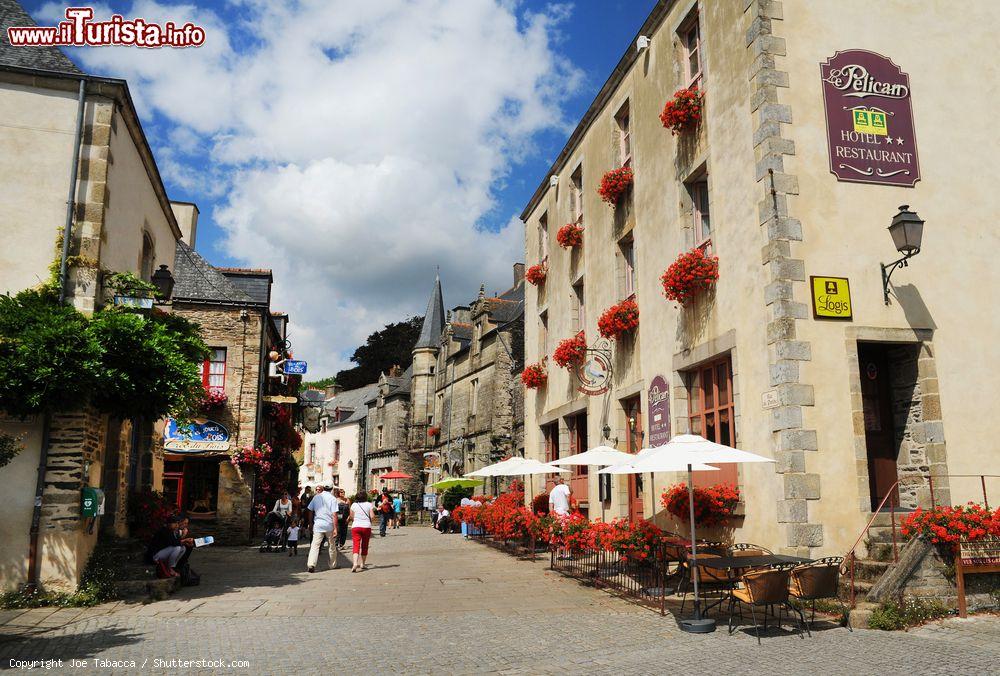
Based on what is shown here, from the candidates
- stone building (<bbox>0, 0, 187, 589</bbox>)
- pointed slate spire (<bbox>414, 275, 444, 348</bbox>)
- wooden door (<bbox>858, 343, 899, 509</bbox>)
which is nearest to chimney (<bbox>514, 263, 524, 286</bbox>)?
pointed slate spire (<bbox>414, 275, 444, 348</bbox>)

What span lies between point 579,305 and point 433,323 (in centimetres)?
3079

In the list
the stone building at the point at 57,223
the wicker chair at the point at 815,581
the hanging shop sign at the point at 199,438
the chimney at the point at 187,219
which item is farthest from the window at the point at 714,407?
the chimney at the point at 187,219

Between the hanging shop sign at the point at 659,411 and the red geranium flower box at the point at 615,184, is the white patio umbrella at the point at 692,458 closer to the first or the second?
the hanging shop sign at the point at 659,411

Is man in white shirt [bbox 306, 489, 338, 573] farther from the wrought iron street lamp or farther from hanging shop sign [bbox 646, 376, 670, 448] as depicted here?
the wrought iron street lamp

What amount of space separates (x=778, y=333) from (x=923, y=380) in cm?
208

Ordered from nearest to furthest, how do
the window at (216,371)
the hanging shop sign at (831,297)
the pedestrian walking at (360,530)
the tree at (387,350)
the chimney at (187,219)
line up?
1. the hanging shop sign at (831,297)
2. the pedestrian walking at (360,530)
3. the window at (216,371)
4. the chimney at (187,219)
5. the tree at (387,350)

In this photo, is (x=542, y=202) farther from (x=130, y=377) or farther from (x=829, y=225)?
(x=130, y=377)

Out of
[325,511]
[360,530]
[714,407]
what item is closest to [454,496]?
[325,511]

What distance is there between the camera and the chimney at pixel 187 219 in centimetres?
2356

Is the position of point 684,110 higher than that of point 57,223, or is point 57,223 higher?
point 684,110

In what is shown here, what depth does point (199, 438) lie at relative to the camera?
19594 mm

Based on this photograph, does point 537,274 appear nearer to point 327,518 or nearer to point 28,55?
point 327,518

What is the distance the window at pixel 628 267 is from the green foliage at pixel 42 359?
9067mm

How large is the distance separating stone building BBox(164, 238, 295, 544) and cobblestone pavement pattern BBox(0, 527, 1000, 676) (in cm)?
942
